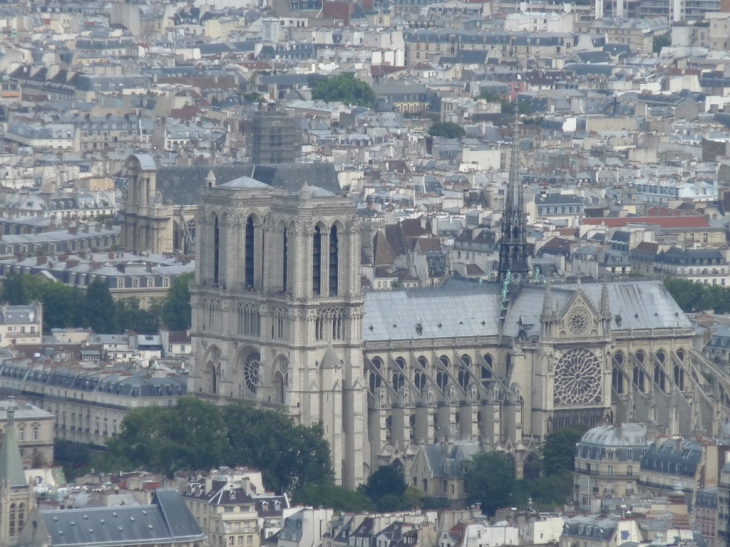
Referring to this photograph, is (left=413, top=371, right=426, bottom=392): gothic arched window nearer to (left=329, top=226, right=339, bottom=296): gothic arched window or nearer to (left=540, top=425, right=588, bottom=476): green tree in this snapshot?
(left=540, top=425, right=588, bottom=476): green tree

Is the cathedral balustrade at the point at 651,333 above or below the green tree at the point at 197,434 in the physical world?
above

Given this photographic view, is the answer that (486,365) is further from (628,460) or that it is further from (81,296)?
(81,296)

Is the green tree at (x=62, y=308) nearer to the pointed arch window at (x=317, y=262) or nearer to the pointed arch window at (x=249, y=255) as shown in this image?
the pointed arch window at (x=249, y=255)

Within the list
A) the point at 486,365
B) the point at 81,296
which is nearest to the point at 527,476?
the point at 486,365

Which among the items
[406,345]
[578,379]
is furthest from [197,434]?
[578,379]

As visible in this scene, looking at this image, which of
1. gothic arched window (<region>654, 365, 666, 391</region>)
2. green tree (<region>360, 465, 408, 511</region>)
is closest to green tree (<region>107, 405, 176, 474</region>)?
green tree (<region>360, 465, 408, 511</region>)

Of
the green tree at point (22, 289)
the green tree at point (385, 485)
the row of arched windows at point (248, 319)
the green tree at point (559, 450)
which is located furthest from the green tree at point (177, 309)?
the green tree at point (385, 485)
